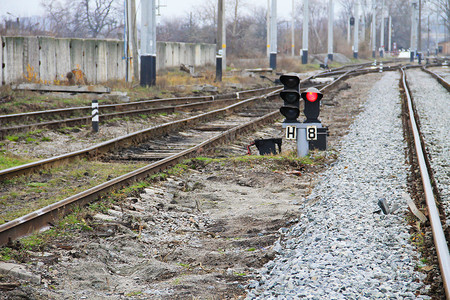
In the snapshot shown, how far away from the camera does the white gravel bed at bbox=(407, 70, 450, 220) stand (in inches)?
320

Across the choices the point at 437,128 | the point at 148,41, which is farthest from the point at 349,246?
the point at 148,41

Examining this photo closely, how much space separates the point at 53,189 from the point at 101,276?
303cm

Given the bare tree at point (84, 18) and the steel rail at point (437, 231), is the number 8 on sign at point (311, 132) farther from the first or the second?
the bare tree at point (84, 18)

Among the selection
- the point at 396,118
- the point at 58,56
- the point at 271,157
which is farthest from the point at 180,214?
the point at 58,56

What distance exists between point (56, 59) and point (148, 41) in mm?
4487

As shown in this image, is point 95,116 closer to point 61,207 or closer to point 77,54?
point 61,207

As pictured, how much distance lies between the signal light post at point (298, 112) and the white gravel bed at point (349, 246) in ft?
3.66

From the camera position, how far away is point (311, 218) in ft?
20.7

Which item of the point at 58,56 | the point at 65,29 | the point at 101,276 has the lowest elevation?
the point at 101,276

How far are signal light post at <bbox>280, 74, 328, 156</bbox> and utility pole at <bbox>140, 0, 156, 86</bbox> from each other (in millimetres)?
15142

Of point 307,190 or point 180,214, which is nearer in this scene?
point 180,214

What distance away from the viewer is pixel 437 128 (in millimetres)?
14031

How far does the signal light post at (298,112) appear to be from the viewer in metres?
10.0

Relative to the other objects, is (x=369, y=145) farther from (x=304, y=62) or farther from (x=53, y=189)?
(x=304, y=62)
